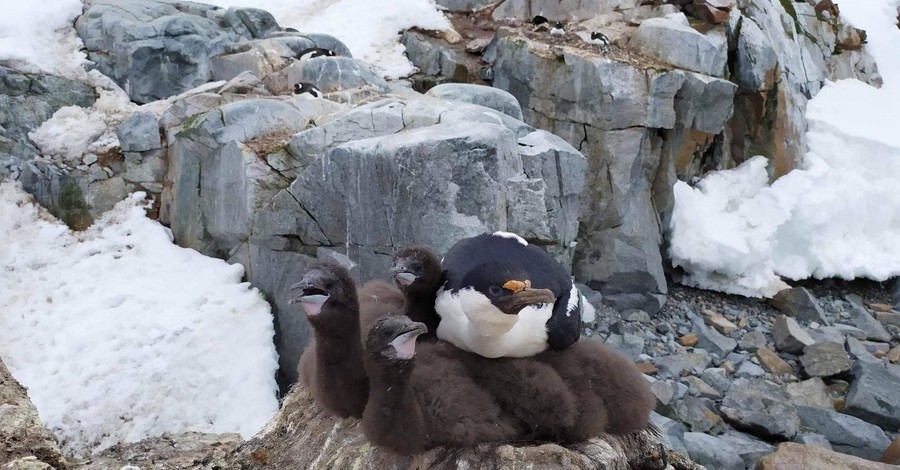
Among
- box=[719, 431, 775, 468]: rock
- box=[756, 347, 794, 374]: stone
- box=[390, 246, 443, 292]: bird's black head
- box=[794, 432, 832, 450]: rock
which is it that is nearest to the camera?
box=[390, 246, 443, 292]: bird's black head

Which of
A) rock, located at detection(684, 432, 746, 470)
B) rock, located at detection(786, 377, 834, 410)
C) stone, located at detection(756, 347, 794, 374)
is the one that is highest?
rock, located at detection(684, 432, 746, 470)

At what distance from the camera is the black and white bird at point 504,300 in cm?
212

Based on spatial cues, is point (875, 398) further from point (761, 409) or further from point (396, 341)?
point (396, 341)

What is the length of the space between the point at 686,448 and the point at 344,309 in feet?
20.6

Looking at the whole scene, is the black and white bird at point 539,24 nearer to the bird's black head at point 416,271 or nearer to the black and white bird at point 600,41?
the black and white bird at point 600,41

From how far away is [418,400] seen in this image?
6.97 ft

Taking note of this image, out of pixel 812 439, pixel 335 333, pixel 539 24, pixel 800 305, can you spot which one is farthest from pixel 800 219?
pixel 335 333

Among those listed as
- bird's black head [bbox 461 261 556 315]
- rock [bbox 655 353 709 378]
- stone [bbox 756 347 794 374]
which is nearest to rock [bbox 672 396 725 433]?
rock [bbox 655 353 709 378]

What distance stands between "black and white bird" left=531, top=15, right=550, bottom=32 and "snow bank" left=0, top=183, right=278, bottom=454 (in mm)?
8072

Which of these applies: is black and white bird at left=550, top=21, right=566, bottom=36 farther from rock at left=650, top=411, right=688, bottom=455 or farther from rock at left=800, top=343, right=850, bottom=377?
rock at left=650, top=411, right=688, bottom=455

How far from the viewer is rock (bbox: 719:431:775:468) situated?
7.25 meters

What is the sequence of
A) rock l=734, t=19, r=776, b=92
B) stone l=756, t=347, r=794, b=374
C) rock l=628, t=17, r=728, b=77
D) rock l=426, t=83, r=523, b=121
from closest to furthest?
1. rock l=426, t=83, r=523, b=121
2. stone l=756, t=347, r=794, b=374
3. rock l=628, t=17, r=728, b=77
4. rock l=734, t=19, r=776, b=92

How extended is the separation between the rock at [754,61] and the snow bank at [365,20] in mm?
6404

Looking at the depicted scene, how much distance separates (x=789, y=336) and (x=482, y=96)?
229 inches
